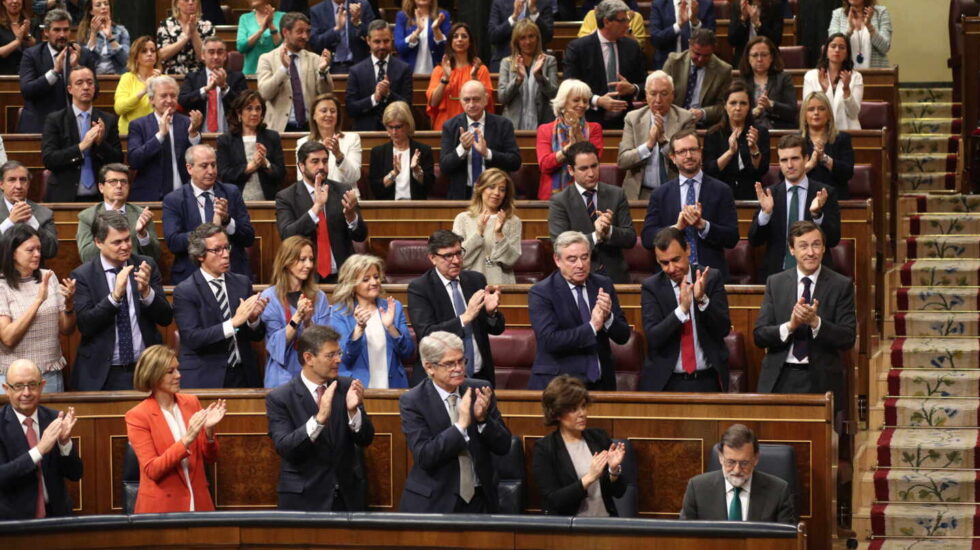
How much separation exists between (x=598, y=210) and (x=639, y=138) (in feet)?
2.67

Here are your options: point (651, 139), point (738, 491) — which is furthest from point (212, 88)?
point (738, 491)

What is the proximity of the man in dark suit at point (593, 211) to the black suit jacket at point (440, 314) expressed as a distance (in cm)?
79

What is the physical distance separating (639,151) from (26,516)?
3073 mm

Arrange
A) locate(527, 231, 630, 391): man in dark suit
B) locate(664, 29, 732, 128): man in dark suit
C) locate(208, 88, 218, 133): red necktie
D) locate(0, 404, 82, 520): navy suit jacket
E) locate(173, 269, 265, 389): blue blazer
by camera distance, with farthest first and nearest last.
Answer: locate(208, 88, 218, 133): red necktie < locate(664, 29, 732, 128): man in dark suit < locate(173, 269, 265, 389): blue blazer < locate(527, 231, 630, 391): man in dark suit < locate(0, 404, 82, 520): navy suit jacket

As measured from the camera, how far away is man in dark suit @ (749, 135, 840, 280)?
618 centimetres

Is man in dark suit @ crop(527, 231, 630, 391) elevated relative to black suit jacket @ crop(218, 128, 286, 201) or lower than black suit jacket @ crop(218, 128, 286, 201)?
lower

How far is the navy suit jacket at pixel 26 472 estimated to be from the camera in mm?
4812

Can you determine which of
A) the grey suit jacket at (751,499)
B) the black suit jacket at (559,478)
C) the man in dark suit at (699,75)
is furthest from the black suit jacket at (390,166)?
the grey suit jacket at (751,499)

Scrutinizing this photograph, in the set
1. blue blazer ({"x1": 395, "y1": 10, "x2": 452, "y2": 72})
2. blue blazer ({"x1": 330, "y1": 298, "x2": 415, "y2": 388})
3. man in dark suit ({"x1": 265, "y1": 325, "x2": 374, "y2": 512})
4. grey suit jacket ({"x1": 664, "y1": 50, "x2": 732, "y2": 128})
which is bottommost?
man in dark suit ({"x1": 265, "y1": 325, "x2": 374, "y2": 512})

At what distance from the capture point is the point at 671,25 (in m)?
8.12

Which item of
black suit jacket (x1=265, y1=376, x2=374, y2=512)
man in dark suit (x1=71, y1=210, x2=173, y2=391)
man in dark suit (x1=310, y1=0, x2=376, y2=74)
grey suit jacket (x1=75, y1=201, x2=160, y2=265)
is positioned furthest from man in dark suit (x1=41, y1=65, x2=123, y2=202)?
black suit jacket (x1=265, y1=376, x2=374, y2=512)

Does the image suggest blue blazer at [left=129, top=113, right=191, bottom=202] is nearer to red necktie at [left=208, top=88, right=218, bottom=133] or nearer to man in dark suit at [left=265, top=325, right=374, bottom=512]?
red necktie at [left=208, top=88, right=218, bottom=133]

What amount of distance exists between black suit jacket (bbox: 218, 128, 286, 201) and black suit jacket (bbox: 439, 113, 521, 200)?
71cm

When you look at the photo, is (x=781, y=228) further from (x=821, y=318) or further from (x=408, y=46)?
(x=408, y=46)
